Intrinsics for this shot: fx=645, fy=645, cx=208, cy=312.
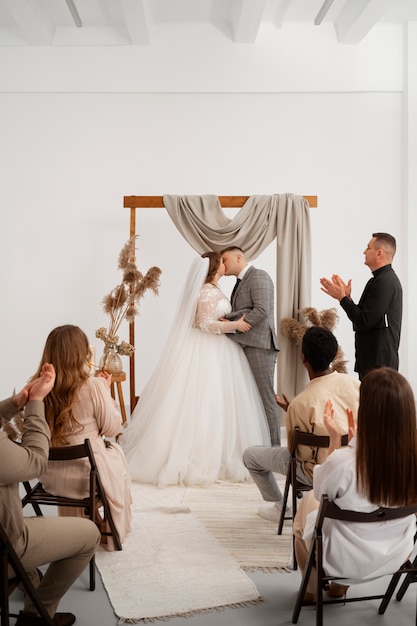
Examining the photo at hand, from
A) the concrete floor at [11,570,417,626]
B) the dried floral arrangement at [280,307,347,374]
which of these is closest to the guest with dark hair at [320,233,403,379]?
the dried floral arrangement at [280,307,347,374]

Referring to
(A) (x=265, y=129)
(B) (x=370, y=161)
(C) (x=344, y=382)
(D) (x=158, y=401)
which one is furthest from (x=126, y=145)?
(C) (x=344, y=382)

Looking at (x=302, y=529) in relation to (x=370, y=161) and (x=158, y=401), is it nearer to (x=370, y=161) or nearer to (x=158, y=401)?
(x=158, y=401)

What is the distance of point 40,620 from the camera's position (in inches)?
99.1

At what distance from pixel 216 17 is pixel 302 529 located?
6.02 meters

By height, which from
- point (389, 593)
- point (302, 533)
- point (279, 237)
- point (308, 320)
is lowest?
point (389, 593)

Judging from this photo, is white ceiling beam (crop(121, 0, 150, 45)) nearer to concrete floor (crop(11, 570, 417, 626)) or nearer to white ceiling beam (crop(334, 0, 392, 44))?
white ceiling beam (crop(334, 0, 392, 44))

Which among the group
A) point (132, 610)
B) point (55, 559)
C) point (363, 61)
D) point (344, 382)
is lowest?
point (132, 610)

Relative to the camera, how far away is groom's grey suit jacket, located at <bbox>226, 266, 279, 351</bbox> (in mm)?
5332

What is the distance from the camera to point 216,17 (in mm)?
7078

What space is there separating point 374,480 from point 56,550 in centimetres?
121

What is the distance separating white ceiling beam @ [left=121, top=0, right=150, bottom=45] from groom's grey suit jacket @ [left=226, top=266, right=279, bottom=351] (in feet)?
9.57

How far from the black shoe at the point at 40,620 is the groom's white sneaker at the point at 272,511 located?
1599 millimetres

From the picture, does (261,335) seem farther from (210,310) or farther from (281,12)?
(281,12)

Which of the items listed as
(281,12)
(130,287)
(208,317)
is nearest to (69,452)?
(208,317)
